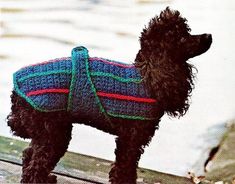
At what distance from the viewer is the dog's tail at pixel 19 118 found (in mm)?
2648

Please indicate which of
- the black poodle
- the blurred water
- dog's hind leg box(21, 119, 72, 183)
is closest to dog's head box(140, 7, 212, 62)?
the black poodle

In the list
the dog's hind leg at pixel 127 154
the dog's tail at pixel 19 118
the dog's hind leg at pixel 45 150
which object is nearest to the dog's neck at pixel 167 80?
the dog's hind leg at pixel 127 154

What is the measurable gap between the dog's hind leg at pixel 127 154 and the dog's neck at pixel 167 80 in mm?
169

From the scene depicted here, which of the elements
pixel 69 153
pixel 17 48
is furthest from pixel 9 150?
pixel 17 48

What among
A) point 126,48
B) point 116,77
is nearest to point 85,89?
point 116,77

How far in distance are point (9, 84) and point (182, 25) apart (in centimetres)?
254

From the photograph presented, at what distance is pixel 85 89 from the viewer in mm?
2590

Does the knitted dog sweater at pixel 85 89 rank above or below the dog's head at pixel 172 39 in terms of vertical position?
below

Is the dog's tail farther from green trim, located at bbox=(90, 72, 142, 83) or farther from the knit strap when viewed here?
green trim, located at bbox=(90, 72, 142, 83)

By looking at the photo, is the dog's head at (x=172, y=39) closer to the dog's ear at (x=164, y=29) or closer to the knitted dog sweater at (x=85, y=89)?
the dog's ear at (x=164, y=29)

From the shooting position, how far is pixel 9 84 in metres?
4.87

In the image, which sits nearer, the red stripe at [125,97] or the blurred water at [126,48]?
the red stripe at [125,97]

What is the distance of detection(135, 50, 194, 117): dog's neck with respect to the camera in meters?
2.57

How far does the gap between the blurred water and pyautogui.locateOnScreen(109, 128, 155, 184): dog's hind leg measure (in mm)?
1104
